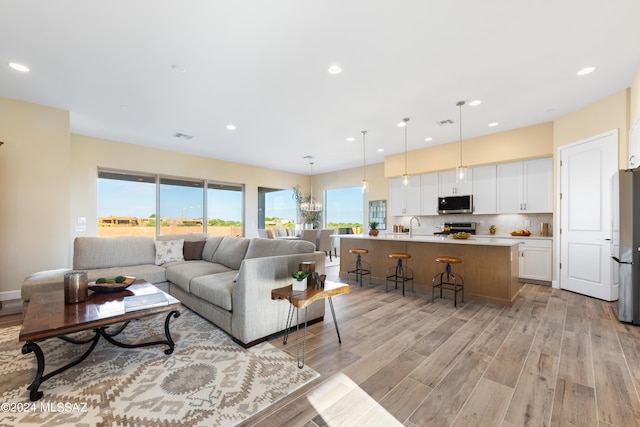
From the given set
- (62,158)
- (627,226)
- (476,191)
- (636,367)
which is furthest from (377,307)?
(62,158)

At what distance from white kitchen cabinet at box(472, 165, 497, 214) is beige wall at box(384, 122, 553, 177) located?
252 millimetres

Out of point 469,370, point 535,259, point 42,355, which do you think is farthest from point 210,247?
point 535,259

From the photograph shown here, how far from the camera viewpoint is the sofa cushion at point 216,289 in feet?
8.87

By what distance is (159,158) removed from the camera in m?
6.64

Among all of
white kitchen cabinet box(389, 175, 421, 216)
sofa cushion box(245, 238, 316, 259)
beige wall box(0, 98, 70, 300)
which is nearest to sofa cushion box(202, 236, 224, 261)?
sofa cushion box(245, 238, 316, 259)

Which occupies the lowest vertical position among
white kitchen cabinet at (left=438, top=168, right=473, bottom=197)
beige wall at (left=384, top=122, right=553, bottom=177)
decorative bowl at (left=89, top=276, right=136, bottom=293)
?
decorative bowl at (left=89, top=276, right=136, bottom=293)

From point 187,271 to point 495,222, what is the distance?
6043 millimetres

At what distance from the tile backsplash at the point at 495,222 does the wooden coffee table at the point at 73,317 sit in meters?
6.01

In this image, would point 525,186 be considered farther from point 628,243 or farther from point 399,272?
point 399,272

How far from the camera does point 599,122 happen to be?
3.99 meters

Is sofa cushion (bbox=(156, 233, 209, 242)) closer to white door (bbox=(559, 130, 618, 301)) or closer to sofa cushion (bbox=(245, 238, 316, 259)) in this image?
sofa cushion (bbox=(245, 238, 316, 259))

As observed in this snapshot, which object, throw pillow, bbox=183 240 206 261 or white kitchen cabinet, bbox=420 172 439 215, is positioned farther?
white kitchen cabinet, bbox=420 172 439 215

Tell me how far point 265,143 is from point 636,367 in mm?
6212

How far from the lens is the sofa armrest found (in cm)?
252
